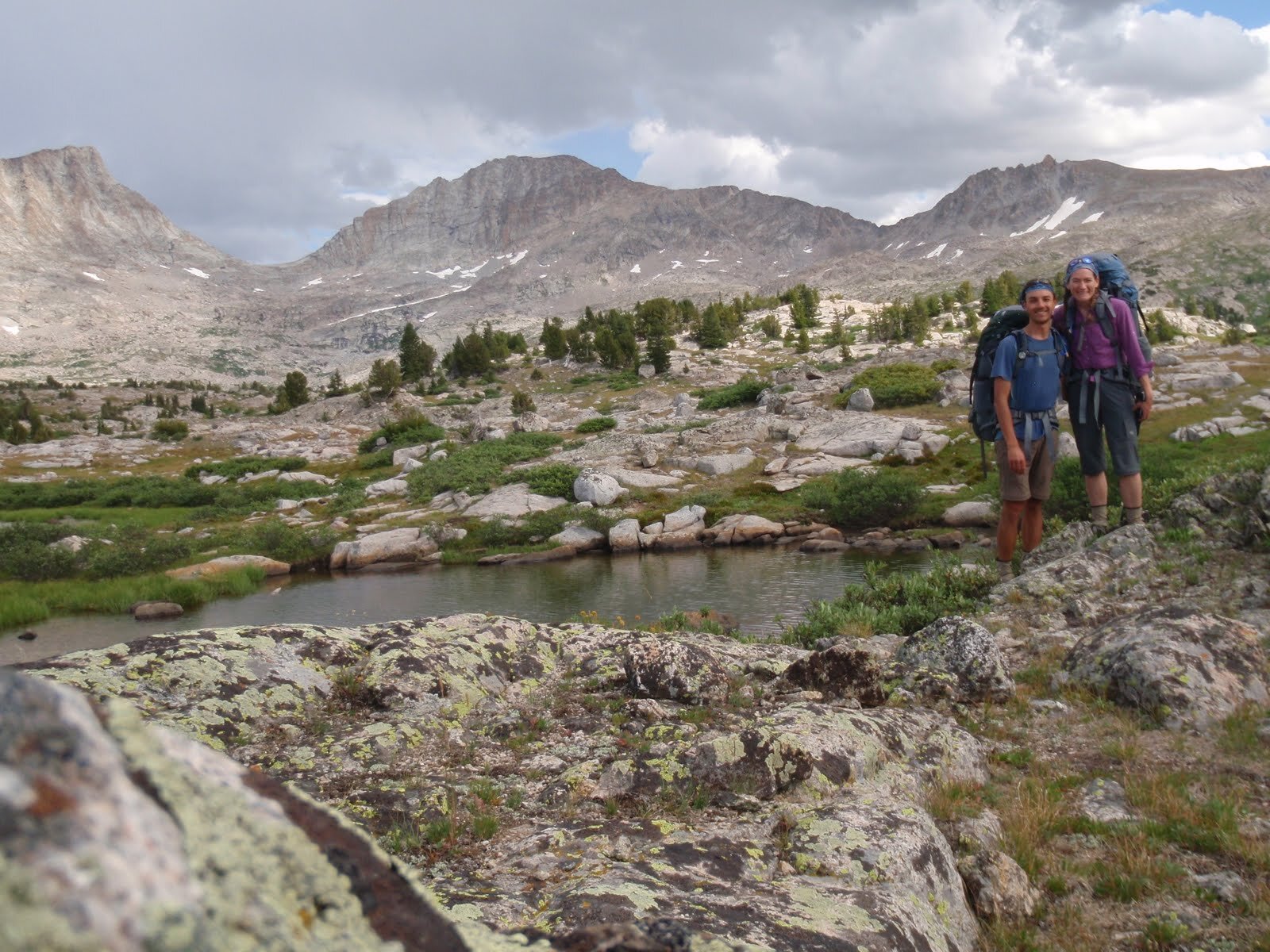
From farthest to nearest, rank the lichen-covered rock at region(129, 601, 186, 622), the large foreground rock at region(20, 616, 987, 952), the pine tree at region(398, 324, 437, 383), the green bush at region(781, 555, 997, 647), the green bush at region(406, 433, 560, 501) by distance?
1. the pine tree at region(398, 324, 437, 383)
2. the green bush at region(406, 433, 560, 501)
3. the lichen-covered rock at region(129, 601, 186, 622)
4. the green bush at region(781, 555, 997, 647)
5. the large foreground rock at region(20, 616, 987, 952)

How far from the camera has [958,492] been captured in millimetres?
29578

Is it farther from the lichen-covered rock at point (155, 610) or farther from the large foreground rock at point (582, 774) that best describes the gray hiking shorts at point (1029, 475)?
the lichen-covered rock at point (155, 610)

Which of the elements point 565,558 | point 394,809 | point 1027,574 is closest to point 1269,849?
point 394,809

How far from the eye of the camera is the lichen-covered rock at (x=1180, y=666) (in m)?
5.74

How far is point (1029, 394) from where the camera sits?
9.37 metres

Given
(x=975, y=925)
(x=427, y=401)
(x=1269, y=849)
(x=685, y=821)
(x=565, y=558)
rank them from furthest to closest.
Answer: (x=427, y=401)
(x=565, y=558)
(x=685, y=821)
(x=1269, y=849)
(x=975, y=925)

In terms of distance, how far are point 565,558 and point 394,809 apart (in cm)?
2485

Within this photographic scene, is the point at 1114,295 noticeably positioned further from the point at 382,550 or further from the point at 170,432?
the point at 170,432

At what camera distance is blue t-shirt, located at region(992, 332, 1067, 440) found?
9219 millimetres

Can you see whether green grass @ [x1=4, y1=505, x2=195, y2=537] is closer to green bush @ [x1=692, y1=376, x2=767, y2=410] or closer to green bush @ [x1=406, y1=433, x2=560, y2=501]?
green bush @ [x1=406, y1=433, x2=560, y2=501]

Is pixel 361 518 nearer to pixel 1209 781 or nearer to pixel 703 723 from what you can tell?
pixel 703 723

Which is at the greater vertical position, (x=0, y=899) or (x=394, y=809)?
(x=0, y=899)

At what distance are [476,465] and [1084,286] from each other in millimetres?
35290

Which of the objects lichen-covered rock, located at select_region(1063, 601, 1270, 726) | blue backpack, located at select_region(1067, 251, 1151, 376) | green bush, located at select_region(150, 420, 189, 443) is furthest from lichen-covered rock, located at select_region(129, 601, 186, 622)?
green bush, located at select_region(150, 420, 189, 443)
